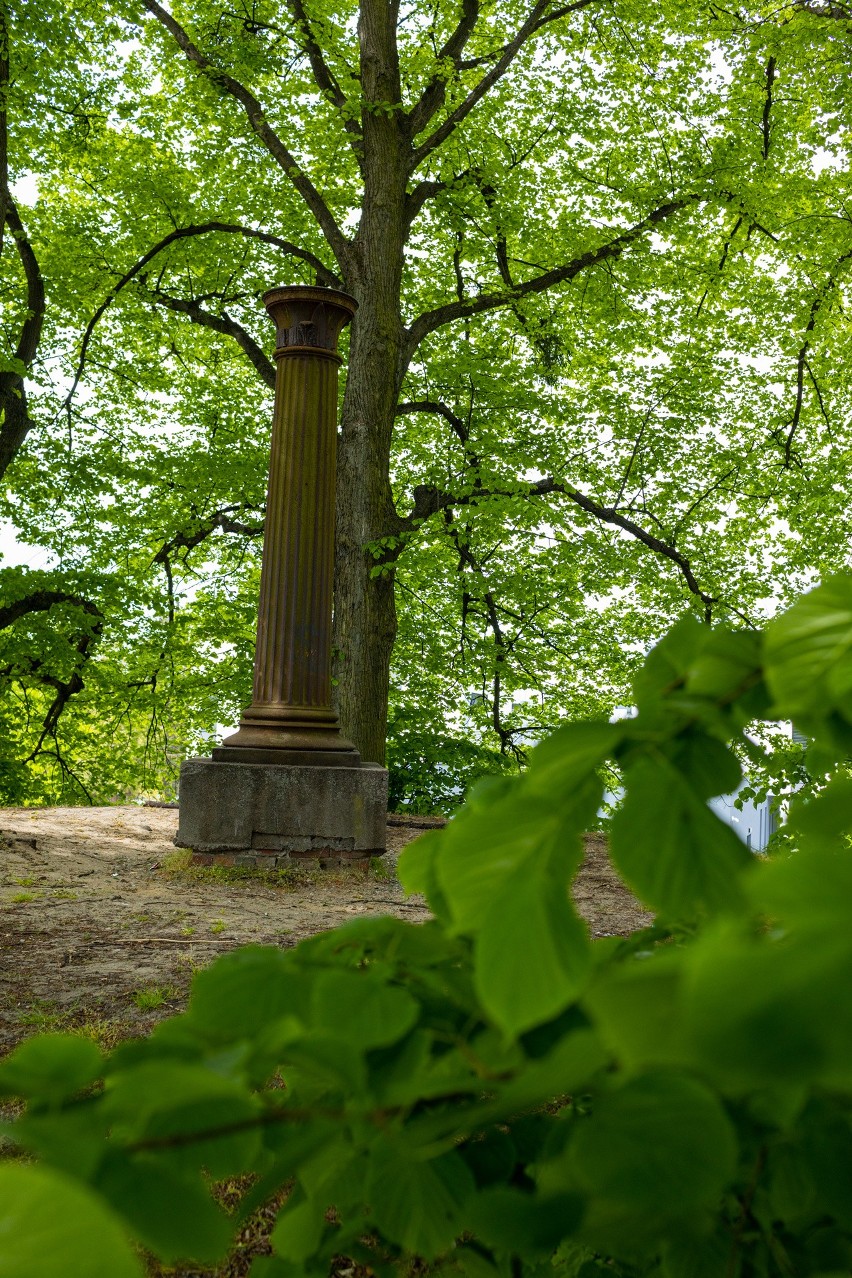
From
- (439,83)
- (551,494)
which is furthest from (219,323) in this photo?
(551,494)

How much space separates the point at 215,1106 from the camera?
497mm

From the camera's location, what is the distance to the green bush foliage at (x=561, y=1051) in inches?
14.3

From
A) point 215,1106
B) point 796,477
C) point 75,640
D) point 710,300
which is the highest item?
point 710,300

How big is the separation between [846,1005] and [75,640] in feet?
46.8

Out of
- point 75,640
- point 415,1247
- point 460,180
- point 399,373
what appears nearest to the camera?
point 415,1247

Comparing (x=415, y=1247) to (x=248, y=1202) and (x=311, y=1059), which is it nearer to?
(x=248, y=1202)

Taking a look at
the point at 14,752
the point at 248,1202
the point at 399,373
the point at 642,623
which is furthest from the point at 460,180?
the point at 248,1202

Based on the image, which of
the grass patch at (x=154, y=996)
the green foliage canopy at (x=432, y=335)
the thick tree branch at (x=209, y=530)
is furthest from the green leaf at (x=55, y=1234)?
the thick tree branch at (x=209, y=530)

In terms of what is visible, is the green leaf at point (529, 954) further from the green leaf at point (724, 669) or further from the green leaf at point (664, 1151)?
the green leaf at point (724, 669)

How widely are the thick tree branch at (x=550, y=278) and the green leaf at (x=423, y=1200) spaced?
12135 mm

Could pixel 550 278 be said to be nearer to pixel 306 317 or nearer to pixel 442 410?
pixel 442 410

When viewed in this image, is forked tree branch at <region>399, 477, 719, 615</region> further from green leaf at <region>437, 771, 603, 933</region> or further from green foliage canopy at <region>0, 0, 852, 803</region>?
green leaf at <region>437, 771, 603, 933</region>

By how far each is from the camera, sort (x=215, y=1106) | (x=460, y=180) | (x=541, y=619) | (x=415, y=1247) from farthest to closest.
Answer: (x=541, y=619), (x=460, y=180), (x=415, y=1247), (x=215, y=1106)

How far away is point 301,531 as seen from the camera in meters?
8.13
